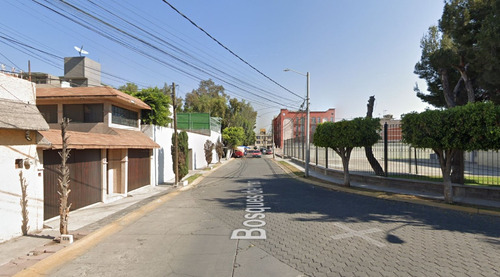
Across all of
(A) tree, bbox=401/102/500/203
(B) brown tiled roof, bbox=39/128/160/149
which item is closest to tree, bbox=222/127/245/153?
(B) brown tiled roof, bbox=39/128/160/149

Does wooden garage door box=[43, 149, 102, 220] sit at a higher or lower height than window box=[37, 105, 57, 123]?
lower

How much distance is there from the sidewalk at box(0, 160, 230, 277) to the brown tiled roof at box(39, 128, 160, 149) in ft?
7.09

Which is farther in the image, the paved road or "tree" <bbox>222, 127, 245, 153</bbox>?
"tree" <bbox>222, 127, 245, 153</bbox>

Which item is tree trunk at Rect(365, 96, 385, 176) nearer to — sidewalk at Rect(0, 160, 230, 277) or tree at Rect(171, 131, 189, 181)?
tree at Rect(171, 131, 189, 181)

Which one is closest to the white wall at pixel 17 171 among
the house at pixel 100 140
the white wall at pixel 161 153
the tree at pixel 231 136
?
the house at pixel 100 140

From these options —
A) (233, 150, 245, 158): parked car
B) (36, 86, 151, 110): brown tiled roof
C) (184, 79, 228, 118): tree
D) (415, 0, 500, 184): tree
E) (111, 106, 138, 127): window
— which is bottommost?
(233, 150, 245, 158): parked car

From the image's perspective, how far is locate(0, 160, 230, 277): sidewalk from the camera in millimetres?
4738

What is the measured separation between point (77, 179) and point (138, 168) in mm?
4598

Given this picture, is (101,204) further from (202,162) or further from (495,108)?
(202,162)

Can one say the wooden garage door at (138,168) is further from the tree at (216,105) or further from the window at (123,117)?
the tree at (216,105)

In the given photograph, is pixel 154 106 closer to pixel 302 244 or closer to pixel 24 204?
pixel 24 204

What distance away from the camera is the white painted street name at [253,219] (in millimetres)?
6179

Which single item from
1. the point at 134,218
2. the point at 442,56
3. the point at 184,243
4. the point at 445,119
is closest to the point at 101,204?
the point at 134,218

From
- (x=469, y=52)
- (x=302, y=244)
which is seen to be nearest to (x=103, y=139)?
(x=302, y=244)
